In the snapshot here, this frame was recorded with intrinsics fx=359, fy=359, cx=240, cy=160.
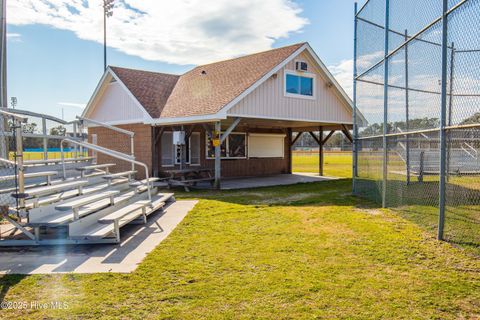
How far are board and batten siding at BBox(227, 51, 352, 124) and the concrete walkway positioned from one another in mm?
6427

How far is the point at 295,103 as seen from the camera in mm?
13031

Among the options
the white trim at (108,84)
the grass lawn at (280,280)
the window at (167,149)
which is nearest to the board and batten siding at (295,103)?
the white trim at (108,84)

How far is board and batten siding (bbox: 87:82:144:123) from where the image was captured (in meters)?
13.8

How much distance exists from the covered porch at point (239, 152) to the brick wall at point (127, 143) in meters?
0.29

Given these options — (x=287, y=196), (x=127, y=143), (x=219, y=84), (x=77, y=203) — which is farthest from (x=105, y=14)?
(x=77, y=203)

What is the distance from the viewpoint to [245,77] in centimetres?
1241

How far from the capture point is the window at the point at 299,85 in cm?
1281

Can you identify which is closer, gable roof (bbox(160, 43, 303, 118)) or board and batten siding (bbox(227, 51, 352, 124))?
gable roof (bbox(160, 43, 303, 118))

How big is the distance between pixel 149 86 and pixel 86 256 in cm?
1117

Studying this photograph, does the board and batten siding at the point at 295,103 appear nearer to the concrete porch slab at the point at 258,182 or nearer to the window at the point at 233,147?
the concrete porch slab at the point at 258,182

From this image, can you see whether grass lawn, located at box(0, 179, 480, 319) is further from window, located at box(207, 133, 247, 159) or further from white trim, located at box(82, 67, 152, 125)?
window, located at box(207, 133, 247, 159)

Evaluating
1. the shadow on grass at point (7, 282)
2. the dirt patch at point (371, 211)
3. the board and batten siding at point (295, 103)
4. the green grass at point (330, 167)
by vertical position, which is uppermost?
the board and batten siding at point (295, 103)

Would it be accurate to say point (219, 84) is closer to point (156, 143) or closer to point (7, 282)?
point (156, 143)

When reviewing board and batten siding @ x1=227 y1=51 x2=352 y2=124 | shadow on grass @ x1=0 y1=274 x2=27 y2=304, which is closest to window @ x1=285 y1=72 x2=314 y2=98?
board and batten siding @ x1=227 y1=51 x2=352 y2=124
